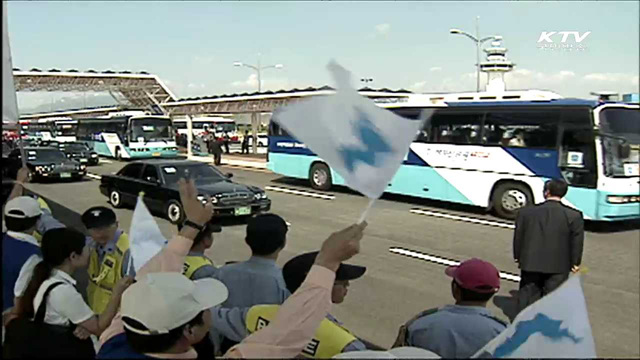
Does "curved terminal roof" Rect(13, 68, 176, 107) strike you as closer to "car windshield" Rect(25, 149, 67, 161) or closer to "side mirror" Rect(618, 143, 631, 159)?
"car windshield" Rect(25, 149, 67, 161)

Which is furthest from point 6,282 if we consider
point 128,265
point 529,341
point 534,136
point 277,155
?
point 277,155

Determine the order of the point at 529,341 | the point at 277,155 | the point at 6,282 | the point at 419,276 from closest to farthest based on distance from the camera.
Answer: the point at 529,341, the point at 6,282, the point at 419,276, the point at 277,155

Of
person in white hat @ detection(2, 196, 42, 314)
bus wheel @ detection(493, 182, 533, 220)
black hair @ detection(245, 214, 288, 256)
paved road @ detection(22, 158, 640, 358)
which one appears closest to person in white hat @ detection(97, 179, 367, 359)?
black hair @ detection(245, 214, 288, 256)

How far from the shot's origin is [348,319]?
20.2 feet

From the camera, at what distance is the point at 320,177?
1806cm

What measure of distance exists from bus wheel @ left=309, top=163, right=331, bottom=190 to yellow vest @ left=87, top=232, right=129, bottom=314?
1398 centimetres

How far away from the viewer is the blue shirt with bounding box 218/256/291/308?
2.89m

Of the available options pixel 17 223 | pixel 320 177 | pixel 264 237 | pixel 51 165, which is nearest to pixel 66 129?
pixel 51 165

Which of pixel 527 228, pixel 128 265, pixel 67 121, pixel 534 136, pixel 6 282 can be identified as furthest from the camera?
pixel 67 121

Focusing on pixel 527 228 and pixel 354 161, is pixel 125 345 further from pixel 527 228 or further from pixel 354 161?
pixel 527 228

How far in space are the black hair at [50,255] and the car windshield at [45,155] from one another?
764 inches

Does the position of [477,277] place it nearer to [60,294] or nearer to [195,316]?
[195,316]

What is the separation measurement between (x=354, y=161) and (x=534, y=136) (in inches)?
444

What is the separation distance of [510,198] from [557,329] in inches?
459
